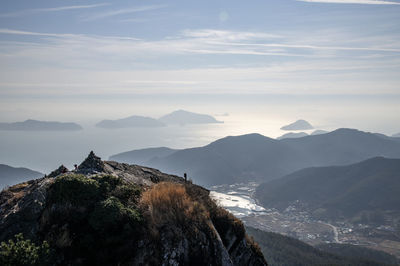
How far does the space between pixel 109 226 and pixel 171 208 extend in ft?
9.78

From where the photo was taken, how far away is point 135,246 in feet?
41.2

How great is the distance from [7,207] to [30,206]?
109 inches

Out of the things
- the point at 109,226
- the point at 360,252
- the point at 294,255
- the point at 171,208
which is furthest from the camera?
the point at 360,252

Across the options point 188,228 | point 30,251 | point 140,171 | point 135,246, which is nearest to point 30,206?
point 30,251

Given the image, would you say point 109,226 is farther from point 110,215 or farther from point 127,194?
point 127,194

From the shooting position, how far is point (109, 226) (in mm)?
13219

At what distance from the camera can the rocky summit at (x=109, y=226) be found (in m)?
12.2

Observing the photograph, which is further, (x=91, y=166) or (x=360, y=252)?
(x=360, y=252)

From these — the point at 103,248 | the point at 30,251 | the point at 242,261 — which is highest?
the point at 30,251

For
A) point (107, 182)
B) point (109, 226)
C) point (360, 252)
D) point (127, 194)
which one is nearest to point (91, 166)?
point (107, 182)

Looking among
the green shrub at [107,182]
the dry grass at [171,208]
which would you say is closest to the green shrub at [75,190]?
the green shrub at [107,182]

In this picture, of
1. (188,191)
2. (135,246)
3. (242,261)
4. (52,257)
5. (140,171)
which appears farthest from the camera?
(140,171)

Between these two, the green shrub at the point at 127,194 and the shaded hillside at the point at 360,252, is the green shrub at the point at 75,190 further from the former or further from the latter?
the shaded hillside at the point at 360,252

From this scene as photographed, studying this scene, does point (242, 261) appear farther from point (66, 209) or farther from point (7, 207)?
point (7, 207)
